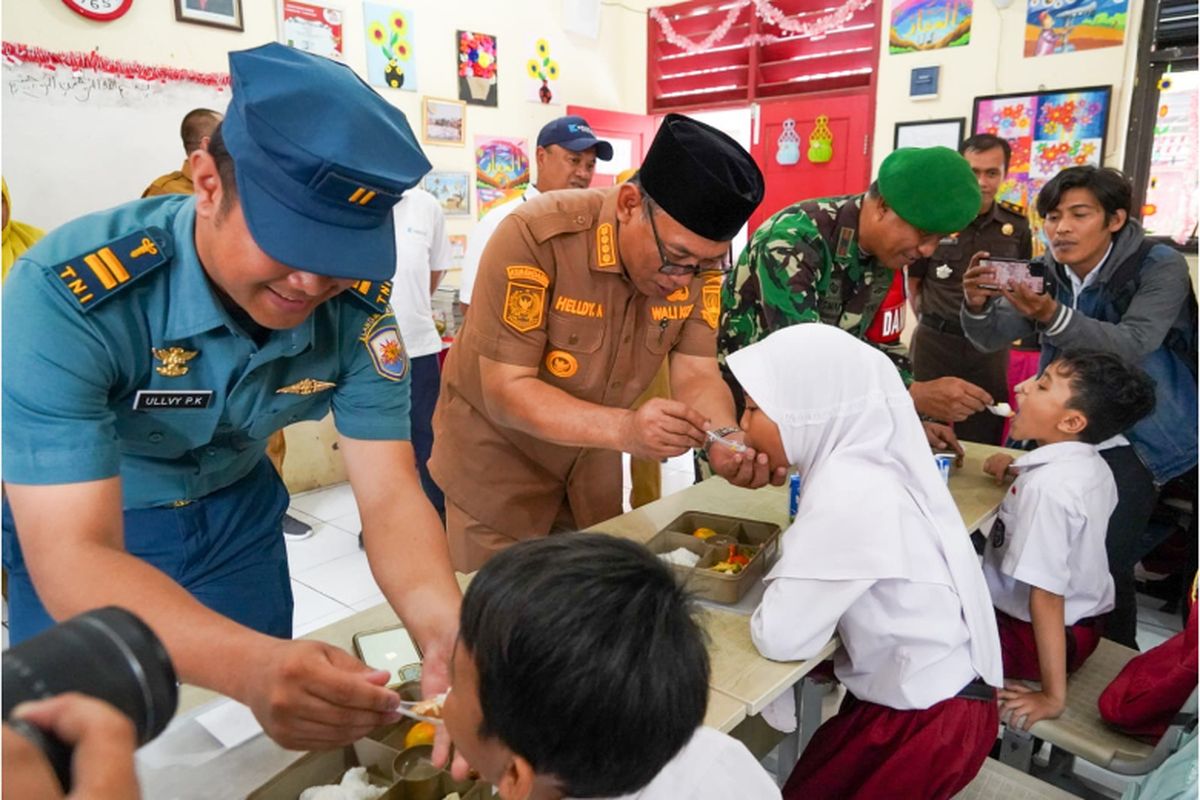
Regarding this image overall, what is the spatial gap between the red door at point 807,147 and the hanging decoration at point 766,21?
0.44m

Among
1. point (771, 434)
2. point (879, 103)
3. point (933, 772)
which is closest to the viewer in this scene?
point (933, 772)

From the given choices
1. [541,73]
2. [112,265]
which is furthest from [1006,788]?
[541,73]

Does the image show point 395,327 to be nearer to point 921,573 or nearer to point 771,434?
point 771,434

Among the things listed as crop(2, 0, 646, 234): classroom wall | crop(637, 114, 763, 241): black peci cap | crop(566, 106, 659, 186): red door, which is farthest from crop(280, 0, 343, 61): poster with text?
crop(637, 114, 763, 241): black peci cap

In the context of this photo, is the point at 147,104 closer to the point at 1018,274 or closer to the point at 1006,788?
the point at 1018,274

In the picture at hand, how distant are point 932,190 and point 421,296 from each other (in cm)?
234

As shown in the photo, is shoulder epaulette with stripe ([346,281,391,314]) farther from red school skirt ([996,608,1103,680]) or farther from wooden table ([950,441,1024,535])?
red school skirt ([996,608,1103,680])

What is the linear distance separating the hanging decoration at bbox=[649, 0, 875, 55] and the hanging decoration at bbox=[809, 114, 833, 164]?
591 mm

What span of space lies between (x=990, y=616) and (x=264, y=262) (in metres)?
1.48

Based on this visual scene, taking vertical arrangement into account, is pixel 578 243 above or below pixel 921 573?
above

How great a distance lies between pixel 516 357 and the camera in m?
1.85

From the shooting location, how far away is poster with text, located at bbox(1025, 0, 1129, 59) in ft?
13.7

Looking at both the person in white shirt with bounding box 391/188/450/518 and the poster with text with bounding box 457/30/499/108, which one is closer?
the person in white shirt with bounding box 391/188/450/518

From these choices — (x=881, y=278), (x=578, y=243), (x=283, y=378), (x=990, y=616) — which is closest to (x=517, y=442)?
(x=578, y=243)
